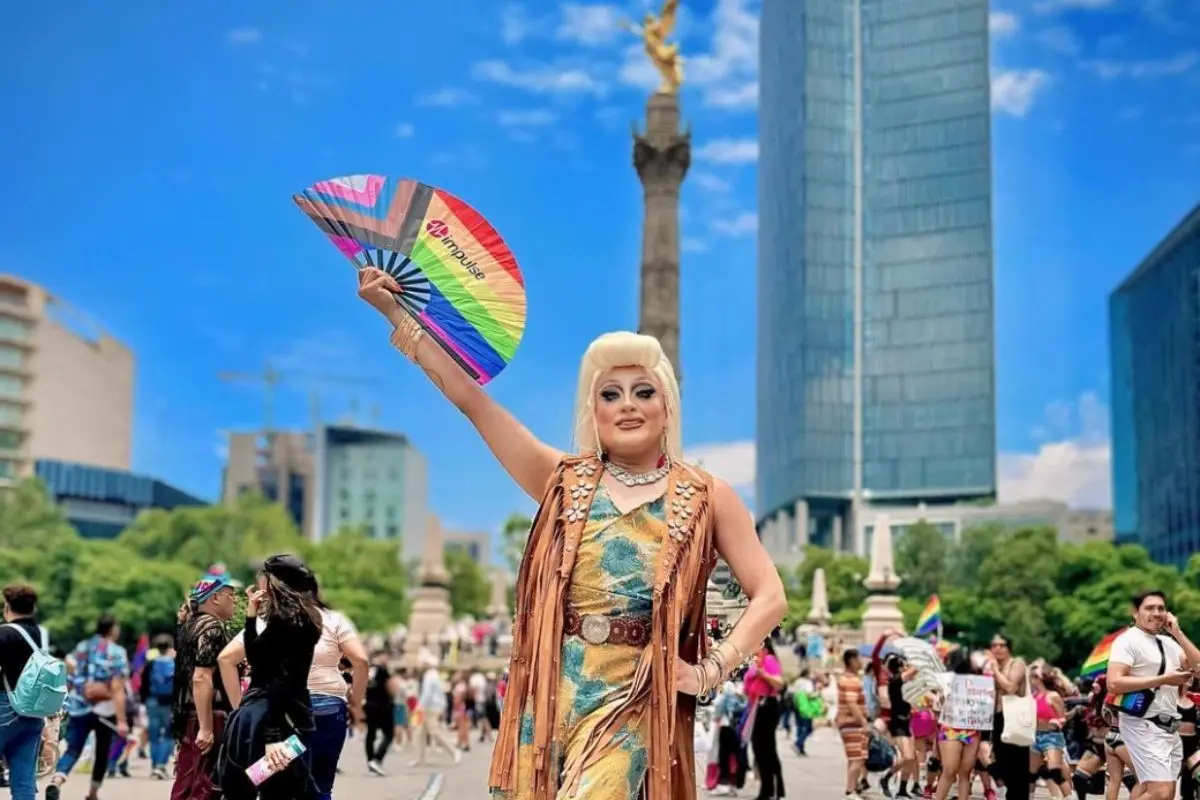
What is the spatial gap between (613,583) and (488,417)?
2.52 ft

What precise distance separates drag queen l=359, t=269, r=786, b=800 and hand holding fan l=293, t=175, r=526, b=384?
0.09m

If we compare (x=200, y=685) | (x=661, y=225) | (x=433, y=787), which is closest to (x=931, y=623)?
(x=433, y=787)

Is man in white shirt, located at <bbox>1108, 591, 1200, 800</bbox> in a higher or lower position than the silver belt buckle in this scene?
lower

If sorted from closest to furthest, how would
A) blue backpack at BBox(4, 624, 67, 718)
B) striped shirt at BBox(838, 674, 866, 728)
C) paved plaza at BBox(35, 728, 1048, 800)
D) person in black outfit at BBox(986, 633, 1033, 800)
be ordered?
blue backpack at BBox(4, 624, 67, 718) < person in black outfit at BBox(986, 633, 1033, 800) < striped shirt at BBox(838, 674, 866, 728) < paved plaza at BBox(35, 728, 1048, 800)

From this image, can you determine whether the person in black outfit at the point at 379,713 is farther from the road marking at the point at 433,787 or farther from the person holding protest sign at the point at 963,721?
the person holding protest sign at the point at 963,721

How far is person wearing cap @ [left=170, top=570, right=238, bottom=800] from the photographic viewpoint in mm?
8758

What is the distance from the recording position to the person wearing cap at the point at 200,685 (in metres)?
8.76

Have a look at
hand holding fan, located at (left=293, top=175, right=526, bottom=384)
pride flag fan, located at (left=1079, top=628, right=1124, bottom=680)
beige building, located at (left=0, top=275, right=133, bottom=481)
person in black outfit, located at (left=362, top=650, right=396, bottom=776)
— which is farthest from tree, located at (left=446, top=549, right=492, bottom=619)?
hand holding fan, located at (left=293, top=175, right=526, bottom=384)

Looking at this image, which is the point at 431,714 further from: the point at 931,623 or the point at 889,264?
the point at 889,264

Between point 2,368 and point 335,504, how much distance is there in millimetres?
88516

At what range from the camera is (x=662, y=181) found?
57.2 m

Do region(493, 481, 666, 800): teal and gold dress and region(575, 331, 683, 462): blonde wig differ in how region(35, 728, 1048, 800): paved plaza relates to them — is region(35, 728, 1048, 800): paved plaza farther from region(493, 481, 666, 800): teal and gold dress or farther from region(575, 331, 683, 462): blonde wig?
region(493, 481, 666, 800): teal and gold dress

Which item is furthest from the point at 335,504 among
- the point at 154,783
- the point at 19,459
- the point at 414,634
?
the point at 154,783

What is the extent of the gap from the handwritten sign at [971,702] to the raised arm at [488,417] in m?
10.0
